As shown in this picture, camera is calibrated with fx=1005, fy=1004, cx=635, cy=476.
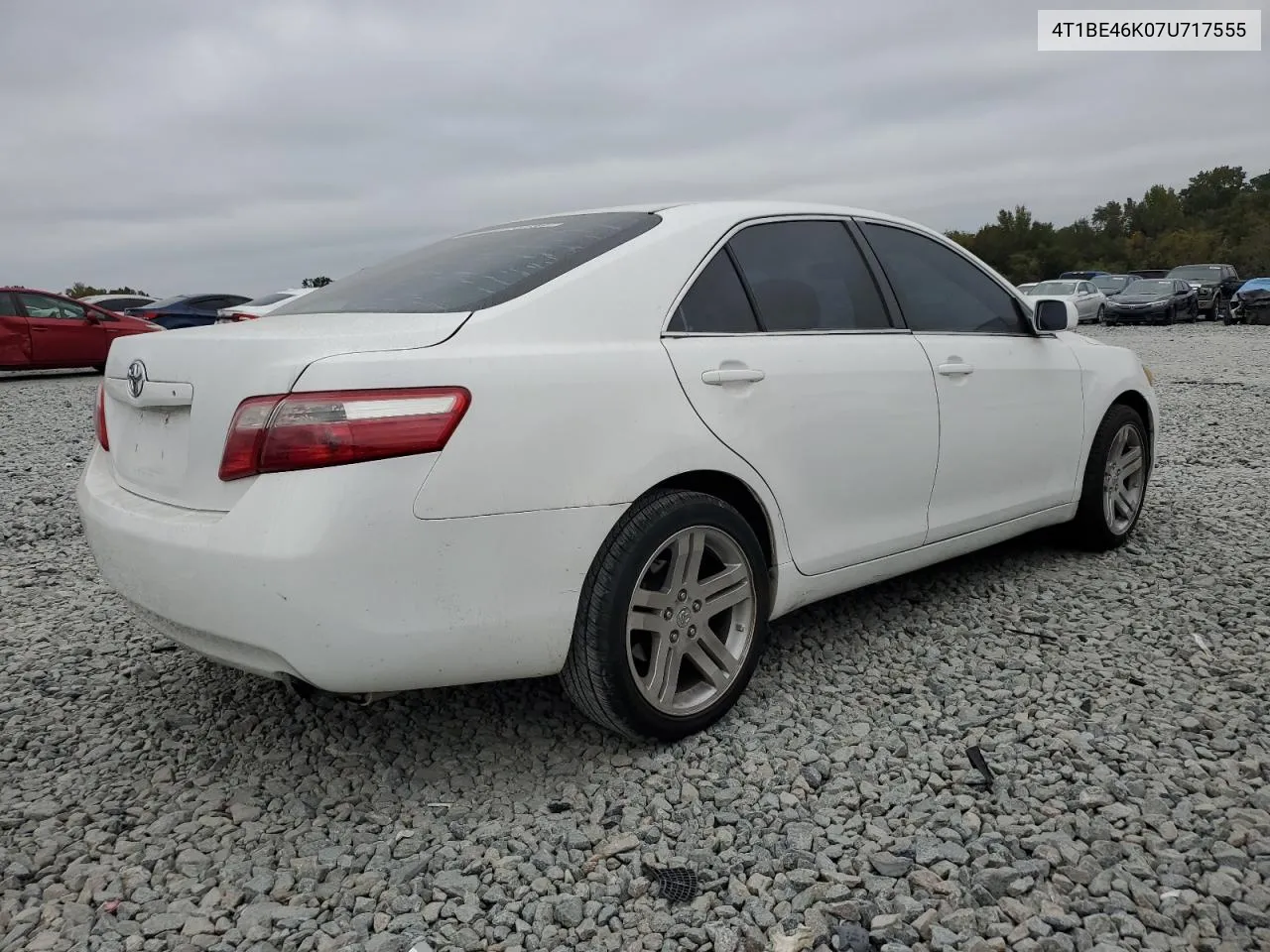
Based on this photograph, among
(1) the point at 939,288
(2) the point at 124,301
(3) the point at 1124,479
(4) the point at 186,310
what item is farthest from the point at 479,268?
(2) the point at 124,301

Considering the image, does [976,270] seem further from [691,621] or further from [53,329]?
[53,329]

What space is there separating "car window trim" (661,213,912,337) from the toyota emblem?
1382 millimetres

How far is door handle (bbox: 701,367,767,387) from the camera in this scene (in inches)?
110

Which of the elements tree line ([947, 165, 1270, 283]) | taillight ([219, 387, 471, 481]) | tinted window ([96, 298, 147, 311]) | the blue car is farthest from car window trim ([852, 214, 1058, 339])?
tree line ([947, 165, 1270, 283])

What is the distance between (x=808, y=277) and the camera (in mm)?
3320

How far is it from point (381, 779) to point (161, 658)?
137 cm

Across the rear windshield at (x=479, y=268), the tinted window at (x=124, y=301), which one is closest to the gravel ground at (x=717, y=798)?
the rear windshield at (x=479, y=268)

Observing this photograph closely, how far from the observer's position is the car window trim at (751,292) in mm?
2865

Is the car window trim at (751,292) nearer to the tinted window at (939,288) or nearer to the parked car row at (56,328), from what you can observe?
the tinted window at (939,288)

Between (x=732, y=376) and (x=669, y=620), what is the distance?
2.33ft

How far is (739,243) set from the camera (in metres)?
3.15

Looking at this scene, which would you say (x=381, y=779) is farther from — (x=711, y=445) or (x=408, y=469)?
(x=711, y=445)

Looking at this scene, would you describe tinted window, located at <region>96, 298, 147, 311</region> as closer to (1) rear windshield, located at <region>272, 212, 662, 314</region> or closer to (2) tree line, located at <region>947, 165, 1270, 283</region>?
(1) rear windshield, located at <region>272, 212, 662, 314</region>

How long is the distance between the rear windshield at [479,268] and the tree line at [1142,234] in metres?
63.2
